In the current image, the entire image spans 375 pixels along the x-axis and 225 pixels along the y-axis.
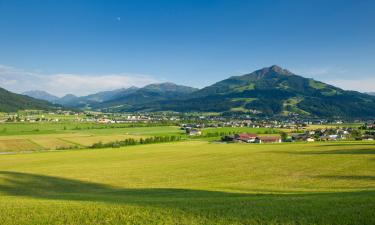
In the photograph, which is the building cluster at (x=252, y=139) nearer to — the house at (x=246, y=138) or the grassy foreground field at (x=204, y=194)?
the house at (x=246, y=138)

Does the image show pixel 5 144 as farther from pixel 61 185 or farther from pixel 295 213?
pixel 295 213

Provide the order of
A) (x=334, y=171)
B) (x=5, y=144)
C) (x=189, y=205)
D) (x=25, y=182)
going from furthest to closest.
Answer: (x=5, y=144)
(x=25, y=182)
(x=334, y=171)
(x=189, y=205)

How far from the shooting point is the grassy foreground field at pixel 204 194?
16359 millimetres

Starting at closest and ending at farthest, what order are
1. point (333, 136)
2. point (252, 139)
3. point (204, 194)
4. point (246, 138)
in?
point (204, 194), point (246, 138), point (252, 139), point (333, 136)

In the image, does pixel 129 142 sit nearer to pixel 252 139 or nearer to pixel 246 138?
pixel 246 138

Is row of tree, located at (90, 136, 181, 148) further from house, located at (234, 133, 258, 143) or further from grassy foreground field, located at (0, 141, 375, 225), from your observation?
grassy foreground field, located at (0, 141, 375, 225)

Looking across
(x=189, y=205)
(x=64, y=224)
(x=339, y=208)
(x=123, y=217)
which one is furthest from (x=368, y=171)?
(x=64, y=224)

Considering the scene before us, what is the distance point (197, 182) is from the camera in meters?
38.8

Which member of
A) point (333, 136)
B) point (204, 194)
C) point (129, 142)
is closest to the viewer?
point (204, 194)

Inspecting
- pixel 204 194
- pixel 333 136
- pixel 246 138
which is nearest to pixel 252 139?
pixel 246 138

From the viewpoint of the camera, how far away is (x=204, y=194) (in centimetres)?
2666

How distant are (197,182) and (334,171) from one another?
17733 mm

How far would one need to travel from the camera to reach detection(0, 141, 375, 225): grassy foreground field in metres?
16.4

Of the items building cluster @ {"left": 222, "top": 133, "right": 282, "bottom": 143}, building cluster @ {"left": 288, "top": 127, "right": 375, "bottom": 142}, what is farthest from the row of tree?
building cluster @ {"left": 288, "top": 127, "right": 375, "bottom": 142}
